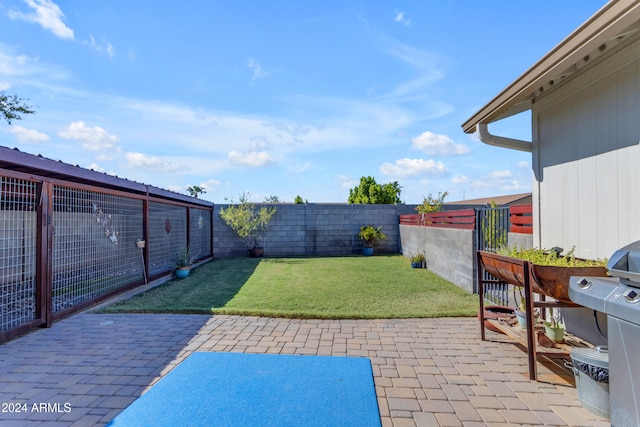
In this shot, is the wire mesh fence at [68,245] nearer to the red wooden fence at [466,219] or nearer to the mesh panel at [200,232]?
the mesh panel at [200,232]

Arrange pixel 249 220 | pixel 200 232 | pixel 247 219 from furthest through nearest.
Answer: pixel 249 220
pixel 247 219
pixel 200 232

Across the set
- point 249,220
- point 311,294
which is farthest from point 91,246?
point 249,220

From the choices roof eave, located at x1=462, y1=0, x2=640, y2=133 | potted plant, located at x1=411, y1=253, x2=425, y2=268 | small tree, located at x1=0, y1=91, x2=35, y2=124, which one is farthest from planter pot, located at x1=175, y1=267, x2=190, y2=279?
small tree, located at x1=0, y1=91, x2=35, y2=124

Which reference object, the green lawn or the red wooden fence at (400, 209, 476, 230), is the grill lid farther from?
the red wooden fence at (400, 209, 476, 230)

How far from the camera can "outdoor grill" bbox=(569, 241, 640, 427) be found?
4.62 feet

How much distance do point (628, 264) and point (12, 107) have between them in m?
17.9

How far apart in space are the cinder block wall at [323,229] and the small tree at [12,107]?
9.25 metres

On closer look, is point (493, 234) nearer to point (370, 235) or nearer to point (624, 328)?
point (624, 328)

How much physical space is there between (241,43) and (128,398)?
6396 mm

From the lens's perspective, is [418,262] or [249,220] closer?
[418,262]

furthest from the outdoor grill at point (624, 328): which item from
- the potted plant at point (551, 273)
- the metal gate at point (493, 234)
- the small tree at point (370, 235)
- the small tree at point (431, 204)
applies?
the small tree at point (370, 235)

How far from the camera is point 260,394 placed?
2.29 metres

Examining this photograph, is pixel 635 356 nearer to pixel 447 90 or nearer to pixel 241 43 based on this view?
pixel 447 90

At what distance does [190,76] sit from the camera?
709 cm
